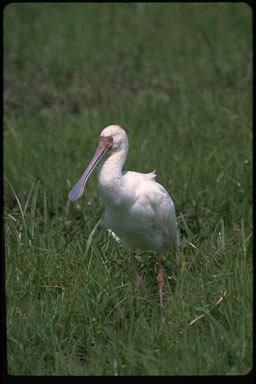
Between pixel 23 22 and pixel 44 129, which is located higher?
pixel 23 22

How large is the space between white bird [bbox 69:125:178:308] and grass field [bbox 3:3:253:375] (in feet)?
0.62

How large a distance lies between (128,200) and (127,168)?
1.77 meters

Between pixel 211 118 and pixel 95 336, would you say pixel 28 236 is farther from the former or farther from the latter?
pixel 211 118

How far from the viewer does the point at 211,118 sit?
6352mm

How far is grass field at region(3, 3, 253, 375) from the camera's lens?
3.31 m

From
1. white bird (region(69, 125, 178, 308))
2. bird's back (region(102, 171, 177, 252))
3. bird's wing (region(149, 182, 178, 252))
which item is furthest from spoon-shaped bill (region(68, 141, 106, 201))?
bird's wing (region(149, 182, 178, 252))

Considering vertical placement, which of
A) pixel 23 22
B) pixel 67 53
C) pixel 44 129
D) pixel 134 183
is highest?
pixel 23 22

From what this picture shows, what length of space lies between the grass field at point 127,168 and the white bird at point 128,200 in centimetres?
19

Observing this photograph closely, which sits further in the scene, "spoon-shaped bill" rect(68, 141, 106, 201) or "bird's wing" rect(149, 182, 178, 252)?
"bird's wing" rect(149, 182, 178, 252)

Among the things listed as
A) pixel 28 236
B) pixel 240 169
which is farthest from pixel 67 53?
pixel 28 236

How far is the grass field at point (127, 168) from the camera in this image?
10.9 feet

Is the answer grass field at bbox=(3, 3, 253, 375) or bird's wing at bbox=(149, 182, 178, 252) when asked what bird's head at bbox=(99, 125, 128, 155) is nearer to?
bird's wing at bbox=(149, 182, 178, 252)

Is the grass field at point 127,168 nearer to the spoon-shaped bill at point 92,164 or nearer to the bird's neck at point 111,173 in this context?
the spoon-shaped bill at point 92,164

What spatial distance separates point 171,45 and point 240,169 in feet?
11.8
